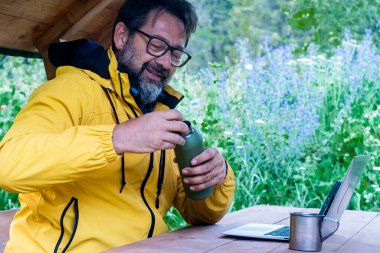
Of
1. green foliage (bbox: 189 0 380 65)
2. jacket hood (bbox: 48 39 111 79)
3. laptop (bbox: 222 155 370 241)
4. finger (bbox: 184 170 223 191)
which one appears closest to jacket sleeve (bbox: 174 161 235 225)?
laptop (bbox: 222 155 370 241)

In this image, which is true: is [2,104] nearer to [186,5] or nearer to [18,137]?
[186,5]

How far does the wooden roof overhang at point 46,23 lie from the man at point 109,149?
0.28 metres

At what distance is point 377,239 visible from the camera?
2080 millimetres

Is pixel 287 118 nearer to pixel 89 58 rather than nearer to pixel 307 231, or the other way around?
pixel 89 58

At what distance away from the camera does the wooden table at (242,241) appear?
1.85 meters

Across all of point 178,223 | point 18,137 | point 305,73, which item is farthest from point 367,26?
point 18,137

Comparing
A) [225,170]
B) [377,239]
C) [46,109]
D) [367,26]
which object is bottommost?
[377,239]

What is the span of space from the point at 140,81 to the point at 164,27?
0.20 m

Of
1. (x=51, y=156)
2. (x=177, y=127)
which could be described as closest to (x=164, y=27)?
(x=177, y=127)

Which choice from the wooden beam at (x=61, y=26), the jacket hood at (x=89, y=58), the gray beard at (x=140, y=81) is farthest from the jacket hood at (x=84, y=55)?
the wooden beam at (x=61, y=26)

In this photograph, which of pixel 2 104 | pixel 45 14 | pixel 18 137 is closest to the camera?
pixel 18 137

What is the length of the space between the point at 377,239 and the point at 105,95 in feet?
2.95

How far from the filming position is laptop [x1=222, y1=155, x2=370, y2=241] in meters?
1.94

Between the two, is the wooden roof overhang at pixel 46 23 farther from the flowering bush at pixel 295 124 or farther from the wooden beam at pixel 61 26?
the flowering bush at pixel 295 124
